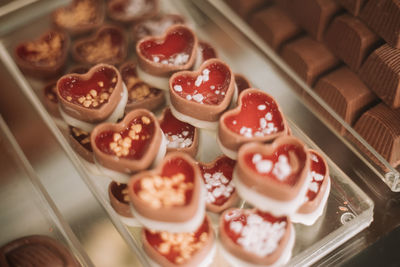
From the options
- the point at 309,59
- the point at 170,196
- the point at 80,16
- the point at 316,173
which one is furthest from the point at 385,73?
the point at 80,16

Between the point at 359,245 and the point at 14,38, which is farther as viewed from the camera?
the point at 14,38

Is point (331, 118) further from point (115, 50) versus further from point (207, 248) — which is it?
point (115, 50)

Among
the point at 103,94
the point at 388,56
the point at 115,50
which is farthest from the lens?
the point at 115,50

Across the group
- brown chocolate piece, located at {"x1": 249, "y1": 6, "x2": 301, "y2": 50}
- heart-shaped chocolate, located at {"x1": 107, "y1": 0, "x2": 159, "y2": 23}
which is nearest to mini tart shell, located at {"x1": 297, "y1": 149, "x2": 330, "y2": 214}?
brown chocolate piece, located at {"x1": 249, "y1": 6, "x2": 301, "y2": 50}

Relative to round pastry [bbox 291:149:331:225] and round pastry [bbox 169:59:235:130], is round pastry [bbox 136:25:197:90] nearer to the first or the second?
round pastry [bbox 169:59:235:130]

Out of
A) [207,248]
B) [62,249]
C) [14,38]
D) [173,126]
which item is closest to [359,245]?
[207,248]

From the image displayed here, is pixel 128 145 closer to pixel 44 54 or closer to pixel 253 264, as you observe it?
pixel 253 264
